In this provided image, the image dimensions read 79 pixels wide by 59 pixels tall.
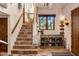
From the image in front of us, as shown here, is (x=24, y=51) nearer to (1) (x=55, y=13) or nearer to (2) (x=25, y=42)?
(2) (x=25, y=42)

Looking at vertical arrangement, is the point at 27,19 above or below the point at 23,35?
above

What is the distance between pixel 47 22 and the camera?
293cm

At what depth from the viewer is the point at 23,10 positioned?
2947 mm

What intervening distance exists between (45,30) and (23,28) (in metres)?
0.37

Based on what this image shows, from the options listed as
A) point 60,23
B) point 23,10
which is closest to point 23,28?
point 23,10

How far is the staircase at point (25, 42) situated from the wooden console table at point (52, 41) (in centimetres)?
19

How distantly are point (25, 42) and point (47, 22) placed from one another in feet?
1.69

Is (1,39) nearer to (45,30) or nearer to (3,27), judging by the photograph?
(3,27)

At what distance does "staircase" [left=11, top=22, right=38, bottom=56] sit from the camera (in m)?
2.98

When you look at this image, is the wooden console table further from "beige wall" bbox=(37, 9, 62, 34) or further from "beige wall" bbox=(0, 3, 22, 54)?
"beige wall" bbox=(0, 3, 22, 54)

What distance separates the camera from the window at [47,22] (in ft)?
9.59

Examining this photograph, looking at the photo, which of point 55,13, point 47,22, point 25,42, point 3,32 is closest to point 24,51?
point 25,42

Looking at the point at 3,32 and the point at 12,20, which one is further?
the point at 12,20

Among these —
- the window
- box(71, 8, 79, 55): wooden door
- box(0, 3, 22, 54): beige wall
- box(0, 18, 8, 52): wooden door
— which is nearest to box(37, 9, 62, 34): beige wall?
the window
